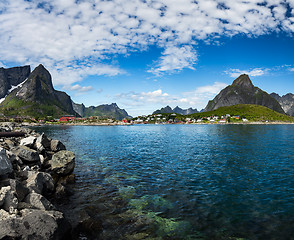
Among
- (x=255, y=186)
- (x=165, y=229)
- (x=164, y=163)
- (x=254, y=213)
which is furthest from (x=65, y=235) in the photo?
(x=164, y=163)

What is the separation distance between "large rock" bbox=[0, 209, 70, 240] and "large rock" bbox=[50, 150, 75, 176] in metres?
11.9

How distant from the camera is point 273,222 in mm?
12930

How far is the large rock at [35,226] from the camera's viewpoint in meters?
8.56

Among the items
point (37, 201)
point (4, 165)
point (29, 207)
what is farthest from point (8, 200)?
point (4, 165)

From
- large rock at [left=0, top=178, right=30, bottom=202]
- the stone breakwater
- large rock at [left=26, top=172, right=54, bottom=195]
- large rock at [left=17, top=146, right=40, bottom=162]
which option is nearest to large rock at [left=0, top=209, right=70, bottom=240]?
the stone breakwater

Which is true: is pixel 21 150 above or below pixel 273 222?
above

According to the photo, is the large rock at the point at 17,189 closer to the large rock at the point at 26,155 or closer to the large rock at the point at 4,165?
the large rock at the point at 4,165

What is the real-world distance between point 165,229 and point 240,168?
20359 mm

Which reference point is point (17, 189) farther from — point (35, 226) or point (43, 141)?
point (43, 141)

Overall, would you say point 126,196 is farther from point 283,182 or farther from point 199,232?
point 283,182

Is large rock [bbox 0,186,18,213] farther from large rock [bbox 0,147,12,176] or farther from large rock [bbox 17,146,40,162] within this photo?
large rock [bbox 17,146,40,162]

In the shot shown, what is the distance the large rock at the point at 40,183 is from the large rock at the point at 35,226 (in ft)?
14.3

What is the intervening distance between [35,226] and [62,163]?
13.1 meters

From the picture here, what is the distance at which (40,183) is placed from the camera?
14.8 m
